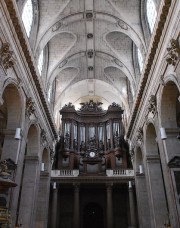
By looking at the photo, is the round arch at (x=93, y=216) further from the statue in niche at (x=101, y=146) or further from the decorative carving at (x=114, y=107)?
the decorative carving at (x=114, y=107)

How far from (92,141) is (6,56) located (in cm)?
1425

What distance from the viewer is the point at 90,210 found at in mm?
20812

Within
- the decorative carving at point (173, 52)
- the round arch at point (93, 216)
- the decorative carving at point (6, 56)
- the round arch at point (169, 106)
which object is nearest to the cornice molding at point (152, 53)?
the decorative carving at point (173, 52)

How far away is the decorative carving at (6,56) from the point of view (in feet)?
27.0

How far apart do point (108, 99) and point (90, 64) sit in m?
6.27

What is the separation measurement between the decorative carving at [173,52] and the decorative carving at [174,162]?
353 cm

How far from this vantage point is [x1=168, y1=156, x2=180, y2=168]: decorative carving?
30.4 feet

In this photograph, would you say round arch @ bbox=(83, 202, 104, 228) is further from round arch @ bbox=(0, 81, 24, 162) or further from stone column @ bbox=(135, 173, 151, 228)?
round arch @ bbox=(0, 81, 24, 162)

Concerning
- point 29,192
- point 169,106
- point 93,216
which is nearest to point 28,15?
point 169,106

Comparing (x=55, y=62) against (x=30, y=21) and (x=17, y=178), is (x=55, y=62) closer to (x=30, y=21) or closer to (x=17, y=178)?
(x=30, y=21)

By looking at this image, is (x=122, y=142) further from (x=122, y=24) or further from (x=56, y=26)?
(x=56, y=26)

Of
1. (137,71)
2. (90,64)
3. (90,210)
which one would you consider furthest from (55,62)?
(90,210)

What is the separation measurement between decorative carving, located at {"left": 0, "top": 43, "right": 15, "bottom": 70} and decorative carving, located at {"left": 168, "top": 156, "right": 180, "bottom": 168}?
6.96 metres

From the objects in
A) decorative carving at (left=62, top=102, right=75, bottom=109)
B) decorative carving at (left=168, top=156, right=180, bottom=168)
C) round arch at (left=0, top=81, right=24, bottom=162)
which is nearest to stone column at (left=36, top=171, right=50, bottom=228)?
round arch at (left=0, top=81, right=24, bottom=162)
